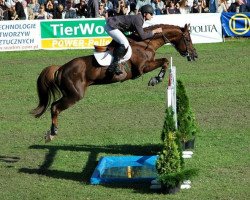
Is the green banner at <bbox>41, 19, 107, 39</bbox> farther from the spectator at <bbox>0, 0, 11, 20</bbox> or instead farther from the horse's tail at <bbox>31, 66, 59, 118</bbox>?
the horse's tail at <bbox>31, 66, 59, 118</bbox>

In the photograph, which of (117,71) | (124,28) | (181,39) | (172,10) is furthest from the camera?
(172,10)

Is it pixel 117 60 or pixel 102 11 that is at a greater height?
pixel 117 60

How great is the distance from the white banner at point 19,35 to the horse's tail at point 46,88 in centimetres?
1568

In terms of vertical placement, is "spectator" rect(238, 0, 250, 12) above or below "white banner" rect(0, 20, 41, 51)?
above

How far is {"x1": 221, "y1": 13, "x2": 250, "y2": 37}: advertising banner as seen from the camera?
31.6 meters

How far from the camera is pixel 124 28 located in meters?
15.3

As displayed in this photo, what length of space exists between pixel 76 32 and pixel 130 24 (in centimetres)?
1582

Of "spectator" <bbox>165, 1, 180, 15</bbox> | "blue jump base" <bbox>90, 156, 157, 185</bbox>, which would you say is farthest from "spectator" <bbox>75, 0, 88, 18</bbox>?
"blue jump base" <bbox>90, 156, 157, 185</bbox>

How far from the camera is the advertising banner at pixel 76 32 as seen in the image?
30625 mm

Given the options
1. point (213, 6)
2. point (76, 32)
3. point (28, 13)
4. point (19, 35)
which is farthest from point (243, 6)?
point (19, 35)

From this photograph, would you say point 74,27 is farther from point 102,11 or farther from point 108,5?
point 108,5

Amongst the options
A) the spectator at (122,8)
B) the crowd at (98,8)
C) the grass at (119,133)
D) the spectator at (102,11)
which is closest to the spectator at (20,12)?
the crowd at (98,8)

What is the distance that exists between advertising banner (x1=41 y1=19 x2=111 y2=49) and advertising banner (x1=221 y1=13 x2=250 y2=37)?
527 centimetres

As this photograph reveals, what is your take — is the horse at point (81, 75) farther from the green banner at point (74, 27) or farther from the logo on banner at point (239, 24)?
the logo on banner at point (239, 24)
